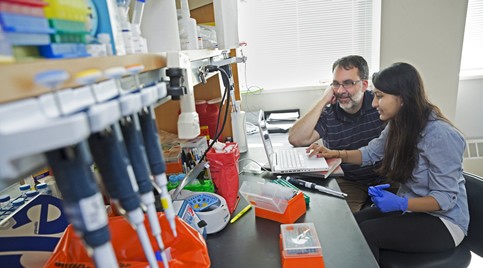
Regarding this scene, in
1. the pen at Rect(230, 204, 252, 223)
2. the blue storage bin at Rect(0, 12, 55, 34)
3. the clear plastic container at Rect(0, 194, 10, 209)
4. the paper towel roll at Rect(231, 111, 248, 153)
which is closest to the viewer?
the blue storage bin at Rect(0, 12, 55, 34)

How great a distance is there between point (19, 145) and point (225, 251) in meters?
0.74

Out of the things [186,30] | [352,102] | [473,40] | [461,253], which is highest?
[186,30]

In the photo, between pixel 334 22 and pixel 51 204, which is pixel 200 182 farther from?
pixel 334 22

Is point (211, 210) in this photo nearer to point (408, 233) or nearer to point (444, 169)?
point (408, 233)

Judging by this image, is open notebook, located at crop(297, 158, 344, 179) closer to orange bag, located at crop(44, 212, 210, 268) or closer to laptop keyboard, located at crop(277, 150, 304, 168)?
laptop keyboard, located at crop(277, 150, 304, 168)

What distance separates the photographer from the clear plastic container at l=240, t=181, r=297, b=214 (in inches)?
39.7

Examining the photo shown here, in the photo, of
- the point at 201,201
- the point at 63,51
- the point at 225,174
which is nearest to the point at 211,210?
the point at 201,201

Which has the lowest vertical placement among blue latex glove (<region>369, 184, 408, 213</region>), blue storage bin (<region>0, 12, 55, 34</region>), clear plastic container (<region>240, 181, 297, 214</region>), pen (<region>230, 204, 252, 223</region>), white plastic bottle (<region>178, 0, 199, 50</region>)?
blue latex glove (<region>369, 184, 408, 213</region>)

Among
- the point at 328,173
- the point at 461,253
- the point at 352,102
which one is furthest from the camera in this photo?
the point at 352,102

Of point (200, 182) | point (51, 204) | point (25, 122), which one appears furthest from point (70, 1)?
point (200, 182)

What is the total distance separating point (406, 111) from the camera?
1406 mm

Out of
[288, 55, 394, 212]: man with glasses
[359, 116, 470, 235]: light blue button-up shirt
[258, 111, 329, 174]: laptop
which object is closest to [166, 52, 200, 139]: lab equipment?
[258, 111, 329, 174]: laptop

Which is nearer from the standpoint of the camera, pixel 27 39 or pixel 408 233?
pixel 27 39

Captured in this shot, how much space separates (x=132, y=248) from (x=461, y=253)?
1.30 meters
